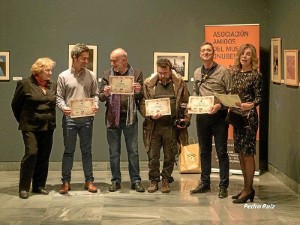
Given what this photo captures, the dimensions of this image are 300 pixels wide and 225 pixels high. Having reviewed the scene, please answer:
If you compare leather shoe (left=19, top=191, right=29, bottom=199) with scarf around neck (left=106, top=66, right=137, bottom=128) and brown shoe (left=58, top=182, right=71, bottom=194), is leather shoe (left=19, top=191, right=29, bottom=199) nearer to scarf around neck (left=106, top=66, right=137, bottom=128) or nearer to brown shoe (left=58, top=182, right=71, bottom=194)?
brown shoe (left=58, top=182, right=71, bottom=194)

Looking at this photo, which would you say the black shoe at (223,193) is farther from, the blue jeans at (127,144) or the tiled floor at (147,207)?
the blue jeans at (127,144)

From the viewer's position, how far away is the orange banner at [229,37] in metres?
6.47

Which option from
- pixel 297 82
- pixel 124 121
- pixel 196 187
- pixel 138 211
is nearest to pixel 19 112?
pixel 124 121

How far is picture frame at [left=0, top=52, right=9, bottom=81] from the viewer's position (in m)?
6.61

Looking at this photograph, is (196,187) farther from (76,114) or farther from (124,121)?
(76,114)

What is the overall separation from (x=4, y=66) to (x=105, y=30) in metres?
1.37

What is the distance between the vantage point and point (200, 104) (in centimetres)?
520

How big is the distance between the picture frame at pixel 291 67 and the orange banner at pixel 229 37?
0.72m

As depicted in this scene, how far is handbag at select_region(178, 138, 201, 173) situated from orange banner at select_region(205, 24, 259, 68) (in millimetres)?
1177

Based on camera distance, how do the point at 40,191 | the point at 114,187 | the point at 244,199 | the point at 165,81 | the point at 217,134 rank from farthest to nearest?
the point at 114,187, the point at 40,191, the point at 165,81, the point at 217,134, the point at 244,199

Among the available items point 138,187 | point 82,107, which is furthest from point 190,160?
point 82,107

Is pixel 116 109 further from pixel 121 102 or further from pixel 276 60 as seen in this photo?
pixel 276 60

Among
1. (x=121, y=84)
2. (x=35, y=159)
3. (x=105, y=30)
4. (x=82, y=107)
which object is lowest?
(x=35, y=159)

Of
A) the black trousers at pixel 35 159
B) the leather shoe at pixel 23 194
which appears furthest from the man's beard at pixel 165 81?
the leather shoe at pixel 23 194
